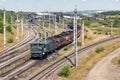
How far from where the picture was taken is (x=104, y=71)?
50.0 metres

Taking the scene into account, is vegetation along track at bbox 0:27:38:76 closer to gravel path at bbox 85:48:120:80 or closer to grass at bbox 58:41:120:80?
grass at bbox 58:41:120:80

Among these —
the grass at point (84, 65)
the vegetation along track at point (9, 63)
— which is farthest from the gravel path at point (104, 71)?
the vegetation along track at point (9, 63)

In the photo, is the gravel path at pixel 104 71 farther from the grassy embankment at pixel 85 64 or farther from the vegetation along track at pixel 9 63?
the vegetation along track at pixel 9 63

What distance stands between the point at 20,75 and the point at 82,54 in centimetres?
2555

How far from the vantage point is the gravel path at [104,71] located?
149ft

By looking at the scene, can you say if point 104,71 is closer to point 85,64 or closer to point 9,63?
point 85,64

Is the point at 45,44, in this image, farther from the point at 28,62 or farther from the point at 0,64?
the point at 0,64

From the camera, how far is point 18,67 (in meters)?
51.3

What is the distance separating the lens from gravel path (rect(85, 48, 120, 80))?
149ft

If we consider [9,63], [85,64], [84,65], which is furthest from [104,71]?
[9,63]

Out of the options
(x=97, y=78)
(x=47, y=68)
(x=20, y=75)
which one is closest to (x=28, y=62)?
(x=47, y=68)

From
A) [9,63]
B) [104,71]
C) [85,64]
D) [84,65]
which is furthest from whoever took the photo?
[85,64]

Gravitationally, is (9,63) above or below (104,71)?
above

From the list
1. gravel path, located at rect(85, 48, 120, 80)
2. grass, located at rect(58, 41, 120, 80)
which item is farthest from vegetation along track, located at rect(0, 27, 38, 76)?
gravel path, located at rect(85, 48, 120, 80)
